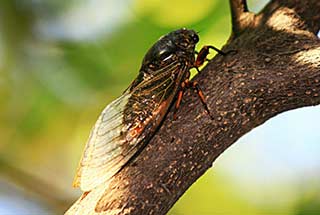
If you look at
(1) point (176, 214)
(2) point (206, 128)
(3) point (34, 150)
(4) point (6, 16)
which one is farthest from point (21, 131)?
(2) point (206, 128)

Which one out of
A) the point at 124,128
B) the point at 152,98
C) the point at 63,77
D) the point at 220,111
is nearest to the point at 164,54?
the point at 152,98

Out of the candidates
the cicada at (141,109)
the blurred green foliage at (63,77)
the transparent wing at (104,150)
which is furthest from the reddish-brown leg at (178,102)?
the blurred green foliage at (63,77)

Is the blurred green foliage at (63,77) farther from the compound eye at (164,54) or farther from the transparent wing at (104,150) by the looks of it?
the transparent wing at (104,150)

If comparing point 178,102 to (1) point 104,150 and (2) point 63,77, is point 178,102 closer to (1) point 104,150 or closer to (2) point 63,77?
(1) point 104,150

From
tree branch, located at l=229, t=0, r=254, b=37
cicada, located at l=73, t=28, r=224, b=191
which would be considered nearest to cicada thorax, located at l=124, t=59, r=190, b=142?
cicada, located at l=73, t=28, r=224, b=191

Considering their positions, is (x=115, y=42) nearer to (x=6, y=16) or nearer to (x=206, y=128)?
(x=6, y=16)

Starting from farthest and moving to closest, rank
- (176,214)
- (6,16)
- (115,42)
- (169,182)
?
(6,16), (115,42), (176,214), (169,182)
